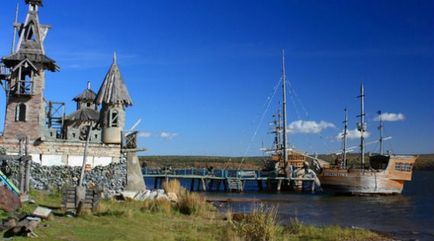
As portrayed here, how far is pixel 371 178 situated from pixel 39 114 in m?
40.6

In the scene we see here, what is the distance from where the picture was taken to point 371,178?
5934 centimetres

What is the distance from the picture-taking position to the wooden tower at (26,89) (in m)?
31.2

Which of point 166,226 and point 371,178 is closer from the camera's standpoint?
point 166,226

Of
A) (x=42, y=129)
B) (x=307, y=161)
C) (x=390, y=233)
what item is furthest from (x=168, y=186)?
(x=307, y=161)

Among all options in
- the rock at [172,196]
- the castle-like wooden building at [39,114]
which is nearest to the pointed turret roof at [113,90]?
the castle-like wooden building at [39,114]

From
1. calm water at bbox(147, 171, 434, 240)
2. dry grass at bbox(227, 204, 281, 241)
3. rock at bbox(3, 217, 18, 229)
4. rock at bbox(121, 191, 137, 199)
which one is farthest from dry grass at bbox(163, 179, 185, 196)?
rock at bbox(3, 217, 18, 229)

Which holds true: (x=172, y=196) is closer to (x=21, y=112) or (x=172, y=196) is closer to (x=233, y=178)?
(x=21, y=112)

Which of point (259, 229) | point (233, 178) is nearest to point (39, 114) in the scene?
point (259, 229)

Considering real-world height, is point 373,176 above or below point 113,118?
below

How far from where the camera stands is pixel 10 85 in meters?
31.9

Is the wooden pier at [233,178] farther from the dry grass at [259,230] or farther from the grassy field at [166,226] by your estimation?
the dry grass at [259,230]

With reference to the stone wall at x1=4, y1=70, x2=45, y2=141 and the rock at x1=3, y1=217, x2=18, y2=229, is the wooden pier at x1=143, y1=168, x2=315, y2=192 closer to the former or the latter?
the stone wall at x1=4, y1=70, x2=45, y2=141

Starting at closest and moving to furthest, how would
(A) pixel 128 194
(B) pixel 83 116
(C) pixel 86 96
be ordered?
(A) pixel 128 194, (B) pixel 83 116, (C) pixel 86 96

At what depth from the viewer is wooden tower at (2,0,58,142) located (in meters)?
31.2
